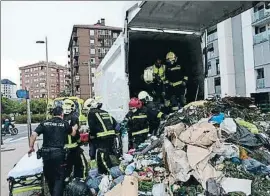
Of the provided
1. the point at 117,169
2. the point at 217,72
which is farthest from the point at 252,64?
the point at 117,169

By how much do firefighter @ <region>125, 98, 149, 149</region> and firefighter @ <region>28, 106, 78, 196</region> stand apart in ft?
3.39

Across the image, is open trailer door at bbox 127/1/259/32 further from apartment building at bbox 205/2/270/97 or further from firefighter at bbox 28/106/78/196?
apartment building at bbox 205/2/270/97

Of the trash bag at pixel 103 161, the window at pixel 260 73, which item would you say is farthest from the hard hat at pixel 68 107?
the window at pixel 260 73

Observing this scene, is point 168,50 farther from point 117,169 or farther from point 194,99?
point 117,169

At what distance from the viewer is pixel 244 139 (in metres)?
3.64

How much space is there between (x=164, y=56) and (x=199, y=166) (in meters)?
2.83

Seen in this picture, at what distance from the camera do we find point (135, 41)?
501cm

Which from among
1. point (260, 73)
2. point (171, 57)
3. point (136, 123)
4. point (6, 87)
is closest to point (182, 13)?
point (171, 57)

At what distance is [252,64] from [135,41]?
552 inches

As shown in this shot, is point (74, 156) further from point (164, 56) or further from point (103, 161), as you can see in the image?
point (164, 56)

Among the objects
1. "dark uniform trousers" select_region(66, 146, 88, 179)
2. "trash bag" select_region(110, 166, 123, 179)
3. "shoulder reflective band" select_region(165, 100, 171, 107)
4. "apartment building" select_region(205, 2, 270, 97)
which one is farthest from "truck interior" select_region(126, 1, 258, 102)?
"apartment building" select_region(205, 2, 270, 97)

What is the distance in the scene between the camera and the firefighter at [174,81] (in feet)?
17.6

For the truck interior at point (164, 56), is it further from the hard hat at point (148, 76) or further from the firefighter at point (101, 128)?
the firefighter at point (101, 128)

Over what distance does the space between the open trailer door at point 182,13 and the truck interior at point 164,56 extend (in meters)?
0.40
